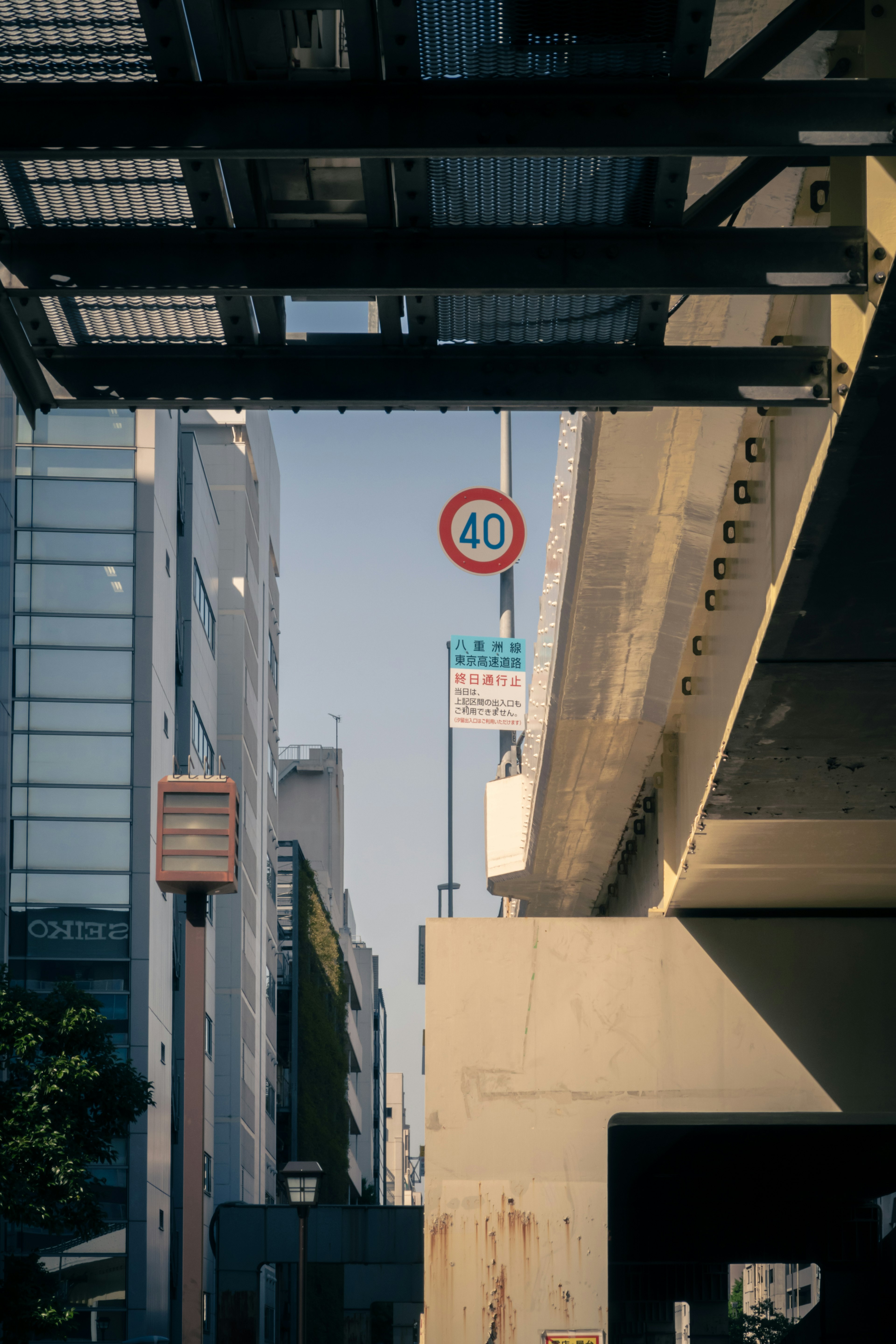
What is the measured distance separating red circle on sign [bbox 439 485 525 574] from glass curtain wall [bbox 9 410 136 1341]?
710 inches

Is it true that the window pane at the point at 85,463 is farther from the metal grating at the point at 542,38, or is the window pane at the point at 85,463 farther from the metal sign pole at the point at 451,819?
the metal grating at the point at 542,38

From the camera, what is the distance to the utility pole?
84.4 feet

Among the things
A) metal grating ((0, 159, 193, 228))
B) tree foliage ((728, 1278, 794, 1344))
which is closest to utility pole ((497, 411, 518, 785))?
metal grating ((0, 159, 193, 228))

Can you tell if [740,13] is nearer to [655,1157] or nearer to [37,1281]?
[655,1157]

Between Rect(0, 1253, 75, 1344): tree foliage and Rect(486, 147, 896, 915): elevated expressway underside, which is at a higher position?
Rect(486, 147, 896, 915): elevated expressway underside

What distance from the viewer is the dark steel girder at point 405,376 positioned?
6188mm

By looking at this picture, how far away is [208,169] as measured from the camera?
5391 millimetres

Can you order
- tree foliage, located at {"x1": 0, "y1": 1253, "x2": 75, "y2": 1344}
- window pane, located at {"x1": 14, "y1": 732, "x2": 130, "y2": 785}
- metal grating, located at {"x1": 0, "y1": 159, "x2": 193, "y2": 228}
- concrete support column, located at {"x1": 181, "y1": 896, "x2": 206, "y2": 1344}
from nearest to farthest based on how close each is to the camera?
metal grating, located at {"x1": 0, "y1": 159, "x2": 193, "y2": 228}
concrete support column, located at {"x1": 181, "y1": 896, "x2": 206, "y2": 1344}
tree foliage, located at {"x1": 0, "y1": 1253, "x2": 75, "y2": 1344}
window pane, located at {"x1": 14, "y1": 732, "x2": 130, "y2": 785}

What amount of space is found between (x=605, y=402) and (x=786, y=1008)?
749 cm

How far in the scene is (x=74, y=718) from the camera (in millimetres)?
41531

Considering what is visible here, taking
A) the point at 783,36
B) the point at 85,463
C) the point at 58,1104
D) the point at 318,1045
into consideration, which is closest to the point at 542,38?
the point at 783,36

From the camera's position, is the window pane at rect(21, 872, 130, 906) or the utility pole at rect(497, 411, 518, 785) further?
the window pane at rect(21, 872, 130, 906)

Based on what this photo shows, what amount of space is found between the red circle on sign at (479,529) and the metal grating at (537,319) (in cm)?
1895

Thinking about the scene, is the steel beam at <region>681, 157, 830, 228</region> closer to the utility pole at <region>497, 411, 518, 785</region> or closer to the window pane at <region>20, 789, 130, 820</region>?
the utility pole at <region>497, 411, 518, 785</region>
